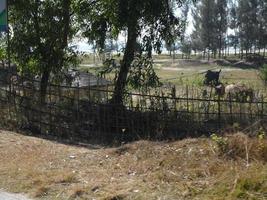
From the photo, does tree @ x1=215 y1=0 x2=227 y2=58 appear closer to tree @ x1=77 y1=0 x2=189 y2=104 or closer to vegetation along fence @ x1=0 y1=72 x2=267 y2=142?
tree @ x1=77 y1=0 x2=189 y2=104

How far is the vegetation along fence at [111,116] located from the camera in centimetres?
1301

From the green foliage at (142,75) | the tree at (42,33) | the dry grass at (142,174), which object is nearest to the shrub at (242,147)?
the dry grass at (142,174)

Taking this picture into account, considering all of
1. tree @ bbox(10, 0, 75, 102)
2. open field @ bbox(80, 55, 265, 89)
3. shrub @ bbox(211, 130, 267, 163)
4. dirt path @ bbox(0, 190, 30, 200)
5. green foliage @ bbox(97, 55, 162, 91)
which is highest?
tree @ bbox(10, 0, 75, 102)

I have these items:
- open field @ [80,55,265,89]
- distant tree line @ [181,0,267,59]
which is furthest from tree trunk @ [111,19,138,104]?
distant tree line @ [181,0,267,59]

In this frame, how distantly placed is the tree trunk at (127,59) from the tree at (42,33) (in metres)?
2.08

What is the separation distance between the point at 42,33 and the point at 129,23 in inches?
126

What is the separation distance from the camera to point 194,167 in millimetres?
6480

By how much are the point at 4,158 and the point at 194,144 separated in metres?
3.35

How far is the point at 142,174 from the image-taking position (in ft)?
22.2

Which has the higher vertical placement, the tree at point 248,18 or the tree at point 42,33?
the tree at point 248,18

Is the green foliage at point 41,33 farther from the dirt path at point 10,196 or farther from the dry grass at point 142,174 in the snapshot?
the dirt path at point 10,196

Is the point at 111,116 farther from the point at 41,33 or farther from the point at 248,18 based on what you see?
the point at 248,18

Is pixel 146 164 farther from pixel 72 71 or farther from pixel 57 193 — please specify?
pixel 72 71

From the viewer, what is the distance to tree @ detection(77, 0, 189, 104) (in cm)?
1490
